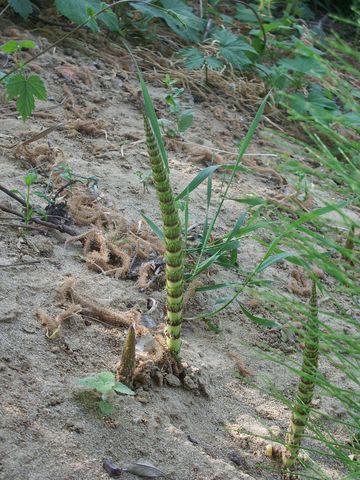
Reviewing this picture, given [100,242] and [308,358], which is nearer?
[308,358]

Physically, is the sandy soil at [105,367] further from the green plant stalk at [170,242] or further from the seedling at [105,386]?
the green plant stalk at [170,242]

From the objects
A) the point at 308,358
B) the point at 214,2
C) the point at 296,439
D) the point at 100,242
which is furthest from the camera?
the point at 214,2

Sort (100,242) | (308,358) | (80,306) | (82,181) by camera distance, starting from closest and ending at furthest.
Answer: (308,358) < (80,306) < (100,242) < (82,181)

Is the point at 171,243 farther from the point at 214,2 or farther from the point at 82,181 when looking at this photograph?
the point at 214,2

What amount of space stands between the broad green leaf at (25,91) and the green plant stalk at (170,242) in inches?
32.3

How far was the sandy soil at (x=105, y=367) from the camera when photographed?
184 cm

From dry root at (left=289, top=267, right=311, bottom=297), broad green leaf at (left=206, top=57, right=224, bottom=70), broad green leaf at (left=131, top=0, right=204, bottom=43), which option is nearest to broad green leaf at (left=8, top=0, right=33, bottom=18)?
broad green leaf at (left=131, top=0, right=204, bottom=43)

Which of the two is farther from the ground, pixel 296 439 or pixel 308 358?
pixel 308 358

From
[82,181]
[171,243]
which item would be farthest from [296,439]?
[82,181]

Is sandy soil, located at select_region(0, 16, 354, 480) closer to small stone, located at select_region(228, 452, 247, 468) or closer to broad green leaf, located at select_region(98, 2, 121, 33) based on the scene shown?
small stone, located at select_region(228, 452, 247, 468)

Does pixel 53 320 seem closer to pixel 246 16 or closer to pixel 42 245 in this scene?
pixel 42 245

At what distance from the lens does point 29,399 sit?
1895mm

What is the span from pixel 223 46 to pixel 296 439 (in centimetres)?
289

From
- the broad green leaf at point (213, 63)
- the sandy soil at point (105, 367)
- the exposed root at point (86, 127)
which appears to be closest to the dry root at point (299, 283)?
the sandy soil at point (105, 367)
